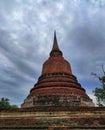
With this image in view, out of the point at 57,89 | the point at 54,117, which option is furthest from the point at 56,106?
the point at 57,89

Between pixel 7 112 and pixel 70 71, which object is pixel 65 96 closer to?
pixel 70 71

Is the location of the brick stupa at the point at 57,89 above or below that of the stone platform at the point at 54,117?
above

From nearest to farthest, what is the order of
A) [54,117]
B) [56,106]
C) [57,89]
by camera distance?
[54,117], [56,106], [57,89]

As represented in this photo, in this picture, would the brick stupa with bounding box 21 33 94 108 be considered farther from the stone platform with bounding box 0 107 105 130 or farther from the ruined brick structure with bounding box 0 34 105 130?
the stone platform with bounding box 0 107 105 130

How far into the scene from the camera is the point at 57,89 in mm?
27062

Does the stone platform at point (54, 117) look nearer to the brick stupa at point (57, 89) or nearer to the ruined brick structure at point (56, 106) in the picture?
the ruined brick structure at point (56, 106)

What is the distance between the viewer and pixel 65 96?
26328 millimetres

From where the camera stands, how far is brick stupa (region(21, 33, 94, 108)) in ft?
86.1

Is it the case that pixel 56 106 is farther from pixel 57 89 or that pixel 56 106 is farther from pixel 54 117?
pixel 57 89

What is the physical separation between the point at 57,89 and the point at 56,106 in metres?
5.60

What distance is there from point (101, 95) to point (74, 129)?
9553mm

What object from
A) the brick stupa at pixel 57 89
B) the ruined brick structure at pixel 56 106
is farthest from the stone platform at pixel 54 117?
the brick stupa at pixel 57 89

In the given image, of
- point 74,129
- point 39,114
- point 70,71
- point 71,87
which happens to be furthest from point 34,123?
point 70,71

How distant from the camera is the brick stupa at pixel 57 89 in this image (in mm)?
26234
